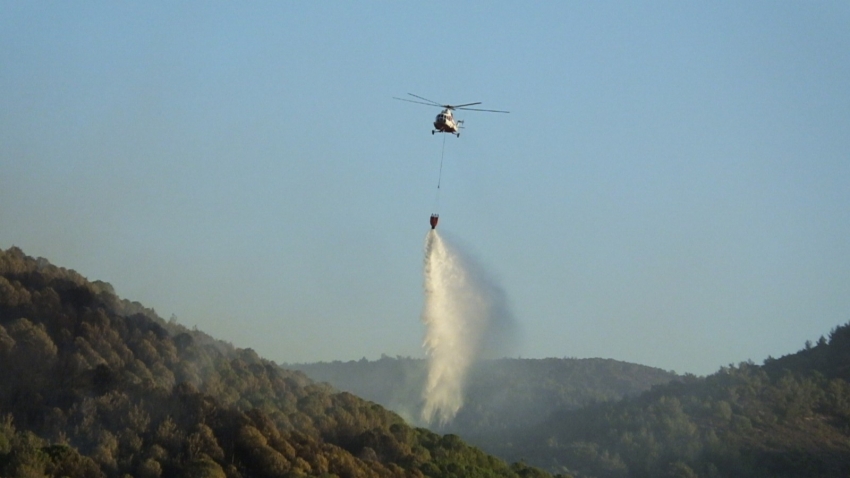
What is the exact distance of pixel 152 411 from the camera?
2491 inches

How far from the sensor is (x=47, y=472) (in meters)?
50.5

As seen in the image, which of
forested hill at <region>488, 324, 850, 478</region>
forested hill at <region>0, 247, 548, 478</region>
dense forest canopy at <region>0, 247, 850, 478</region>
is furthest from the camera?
forested hill at <region>488, 324, 850, 478</region>

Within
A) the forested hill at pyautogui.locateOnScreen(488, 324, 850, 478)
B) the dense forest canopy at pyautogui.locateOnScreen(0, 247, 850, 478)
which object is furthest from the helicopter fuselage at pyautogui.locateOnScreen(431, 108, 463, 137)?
the forested hill at pyautogui.locateOnScreen(488, 324, 850, 478)

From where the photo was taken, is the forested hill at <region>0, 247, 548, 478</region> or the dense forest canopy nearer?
the forested hill at <region>0, 247, 548, 478</region>

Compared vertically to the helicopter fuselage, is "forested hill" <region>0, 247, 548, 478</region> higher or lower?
lower

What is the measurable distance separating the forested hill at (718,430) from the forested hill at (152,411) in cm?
4591

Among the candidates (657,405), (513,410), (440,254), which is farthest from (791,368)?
(440,254)

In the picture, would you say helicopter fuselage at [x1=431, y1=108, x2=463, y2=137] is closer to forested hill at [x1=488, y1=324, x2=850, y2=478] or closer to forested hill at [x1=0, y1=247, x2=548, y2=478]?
forested hill at [x1=0, y1=247, x2=548, y2=478]

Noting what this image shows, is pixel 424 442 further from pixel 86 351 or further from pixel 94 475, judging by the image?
pixel 94 475

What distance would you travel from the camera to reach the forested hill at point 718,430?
120 meters

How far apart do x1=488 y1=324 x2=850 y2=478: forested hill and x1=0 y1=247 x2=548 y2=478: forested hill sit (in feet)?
151

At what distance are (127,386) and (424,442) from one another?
A: 20.6m

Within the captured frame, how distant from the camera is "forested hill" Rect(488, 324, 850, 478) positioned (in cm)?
11988

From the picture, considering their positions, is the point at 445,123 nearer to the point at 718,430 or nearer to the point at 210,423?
the point at 210,423
